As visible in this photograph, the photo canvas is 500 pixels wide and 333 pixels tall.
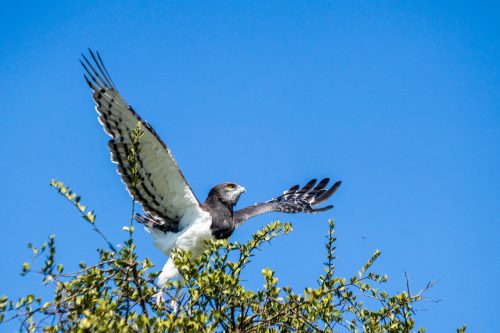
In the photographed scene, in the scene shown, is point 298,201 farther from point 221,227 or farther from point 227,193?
point 221,227

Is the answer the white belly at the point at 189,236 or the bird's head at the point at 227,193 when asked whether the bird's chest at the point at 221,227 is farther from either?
the bird's head at the point at 227,193

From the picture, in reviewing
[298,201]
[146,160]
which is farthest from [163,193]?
[298,201]

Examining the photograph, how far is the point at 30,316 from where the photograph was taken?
14.1ft

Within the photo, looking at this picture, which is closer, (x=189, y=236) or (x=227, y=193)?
(x=189, y=236)

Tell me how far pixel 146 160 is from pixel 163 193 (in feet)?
1.74

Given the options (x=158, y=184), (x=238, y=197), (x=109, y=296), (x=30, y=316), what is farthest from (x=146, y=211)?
(x=30, y=316)

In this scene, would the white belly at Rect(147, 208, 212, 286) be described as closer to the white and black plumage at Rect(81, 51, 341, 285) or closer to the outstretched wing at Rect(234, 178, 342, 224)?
the white and black plumage at Rect(81, 51, 341, 285)

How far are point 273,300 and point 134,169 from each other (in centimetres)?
132

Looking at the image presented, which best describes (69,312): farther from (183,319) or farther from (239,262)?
(239,262)

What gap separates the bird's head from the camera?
8.21 metres

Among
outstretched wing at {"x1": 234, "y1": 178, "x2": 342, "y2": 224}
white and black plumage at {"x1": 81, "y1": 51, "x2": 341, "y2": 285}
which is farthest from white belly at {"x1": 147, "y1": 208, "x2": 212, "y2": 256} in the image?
outstretched wing at {"x1": 234, "y1": 178, "x2": 342, "y2": 224}

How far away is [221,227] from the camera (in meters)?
7.83

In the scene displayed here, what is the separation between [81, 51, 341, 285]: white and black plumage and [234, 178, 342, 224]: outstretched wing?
193 mm

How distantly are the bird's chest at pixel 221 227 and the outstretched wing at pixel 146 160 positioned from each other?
0.99 ft
